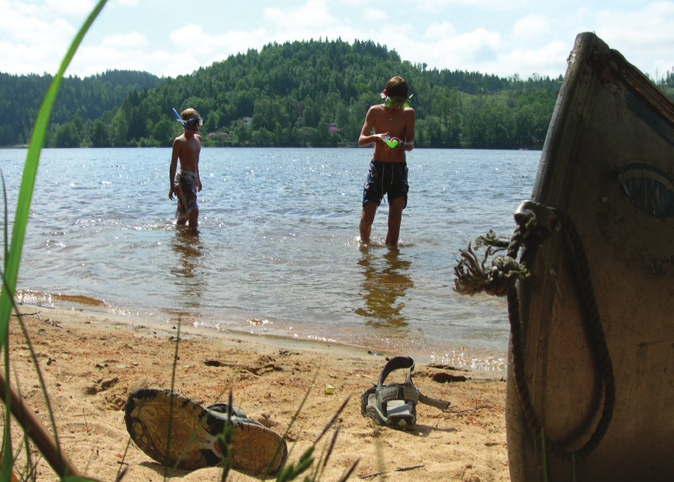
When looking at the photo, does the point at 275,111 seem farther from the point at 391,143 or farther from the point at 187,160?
the point at 391,143

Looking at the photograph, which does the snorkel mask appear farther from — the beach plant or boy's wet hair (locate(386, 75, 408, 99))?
the beach plant

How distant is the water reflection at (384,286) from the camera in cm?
535

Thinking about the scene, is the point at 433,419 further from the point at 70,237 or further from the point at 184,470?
the point at 70,237

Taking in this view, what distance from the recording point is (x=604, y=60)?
2.06 m

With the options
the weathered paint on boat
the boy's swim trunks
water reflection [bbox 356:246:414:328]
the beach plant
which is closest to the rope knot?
the weathered paint on boat

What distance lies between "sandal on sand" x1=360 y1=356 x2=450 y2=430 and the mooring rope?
1.05 m

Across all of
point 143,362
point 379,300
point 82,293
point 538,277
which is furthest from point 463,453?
point 82,293

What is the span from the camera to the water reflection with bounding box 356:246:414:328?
211 inches

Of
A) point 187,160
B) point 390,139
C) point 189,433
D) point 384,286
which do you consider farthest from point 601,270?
point 187,160

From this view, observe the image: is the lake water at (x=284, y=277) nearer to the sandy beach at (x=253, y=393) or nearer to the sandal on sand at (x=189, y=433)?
the sandy beach at (x=253, y=393)

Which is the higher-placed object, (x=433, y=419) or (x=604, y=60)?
(x=604, y=60)

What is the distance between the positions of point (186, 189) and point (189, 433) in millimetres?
7952

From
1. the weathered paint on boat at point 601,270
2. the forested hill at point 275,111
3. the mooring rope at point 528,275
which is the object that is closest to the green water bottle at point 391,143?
the weathered paint on boat at point 601,270

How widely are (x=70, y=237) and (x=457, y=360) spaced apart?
26.0ft
